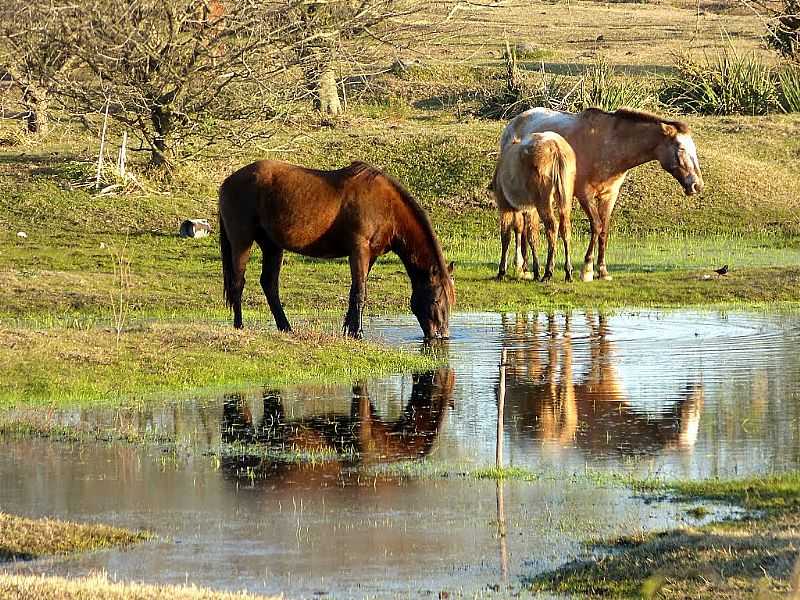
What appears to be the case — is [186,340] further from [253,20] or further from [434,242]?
[253,20]

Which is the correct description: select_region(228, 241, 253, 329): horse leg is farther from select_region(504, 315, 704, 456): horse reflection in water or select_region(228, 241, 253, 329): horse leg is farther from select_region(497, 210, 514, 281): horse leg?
select_region(497, 210, 514, 281): horse leg

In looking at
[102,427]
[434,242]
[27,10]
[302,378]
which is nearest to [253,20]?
[27,10]

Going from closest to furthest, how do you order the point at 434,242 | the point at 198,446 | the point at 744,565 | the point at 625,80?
the point at 744,565, the point at 198,446, the point at 434,242, the point at 625,80

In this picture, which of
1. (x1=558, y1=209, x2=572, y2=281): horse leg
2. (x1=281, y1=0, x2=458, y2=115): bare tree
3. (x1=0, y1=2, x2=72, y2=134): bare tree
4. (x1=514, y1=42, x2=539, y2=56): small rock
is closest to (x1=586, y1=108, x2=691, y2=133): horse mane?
(x1=558, y1=209, x2=572, y2=281): horse leg

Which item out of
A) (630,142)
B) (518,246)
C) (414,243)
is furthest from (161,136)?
(414,243)

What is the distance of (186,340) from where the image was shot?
15.5 m

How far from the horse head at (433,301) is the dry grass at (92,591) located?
9784 millimetres

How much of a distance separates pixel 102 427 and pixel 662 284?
1098 centimetres

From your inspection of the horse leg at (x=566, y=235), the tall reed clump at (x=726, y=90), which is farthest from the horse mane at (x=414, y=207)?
the tall reed clump at (x=726, y=90)

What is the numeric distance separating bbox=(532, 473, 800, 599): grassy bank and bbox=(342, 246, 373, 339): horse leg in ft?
26.6

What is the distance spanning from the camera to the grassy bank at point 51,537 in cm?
871

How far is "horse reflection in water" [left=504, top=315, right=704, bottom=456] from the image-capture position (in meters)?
11.9

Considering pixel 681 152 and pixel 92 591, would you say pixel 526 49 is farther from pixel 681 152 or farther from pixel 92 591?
pixel 92 591

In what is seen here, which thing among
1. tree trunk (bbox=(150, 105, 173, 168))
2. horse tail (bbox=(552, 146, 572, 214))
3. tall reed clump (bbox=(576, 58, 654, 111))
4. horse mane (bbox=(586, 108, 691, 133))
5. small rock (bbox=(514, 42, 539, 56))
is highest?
small rock (bbox=(514, 42, 539, 56))
